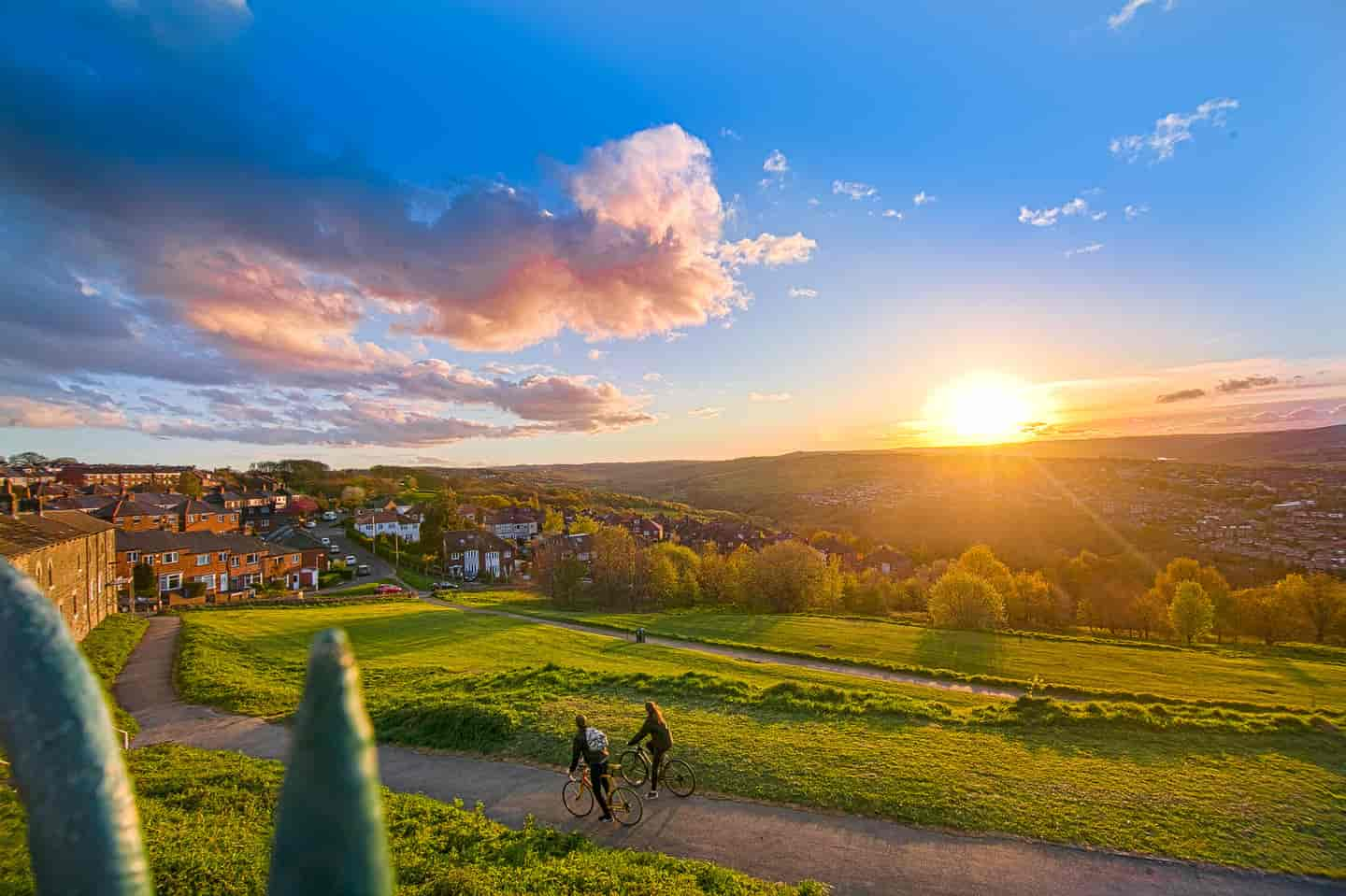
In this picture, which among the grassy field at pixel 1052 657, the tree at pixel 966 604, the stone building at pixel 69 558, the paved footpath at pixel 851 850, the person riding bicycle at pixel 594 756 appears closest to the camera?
the paved footpath at pixel 851 850

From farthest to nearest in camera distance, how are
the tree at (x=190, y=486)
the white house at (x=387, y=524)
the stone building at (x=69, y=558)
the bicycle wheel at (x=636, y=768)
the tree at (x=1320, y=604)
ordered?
the tree at (x=190, y=486) < the white house at (x=387, y=524) < the tree at (x=1320, y=604) < the stone building at (x=69, y=558) < the bicycle wheel at (x=636, y=768)

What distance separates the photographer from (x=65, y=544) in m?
31.7

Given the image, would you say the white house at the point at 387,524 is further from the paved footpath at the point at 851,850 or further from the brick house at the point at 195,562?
the paved footpath at the point at 851,850

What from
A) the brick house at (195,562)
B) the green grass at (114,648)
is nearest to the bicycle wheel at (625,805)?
the green grass at (114,648)

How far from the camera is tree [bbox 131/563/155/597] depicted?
5353 cm

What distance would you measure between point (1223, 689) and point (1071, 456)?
195 meters

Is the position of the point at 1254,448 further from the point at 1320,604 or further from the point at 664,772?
the point at 664,772

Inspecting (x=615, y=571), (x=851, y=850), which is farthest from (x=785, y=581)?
(x=851, y=850)

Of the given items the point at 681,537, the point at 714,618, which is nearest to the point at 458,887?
the point at 714,618

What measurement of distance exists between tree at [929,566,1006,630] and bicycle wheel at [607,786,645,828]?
46.5 meters

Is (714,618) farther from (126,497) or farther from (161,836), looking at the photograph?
(126,497)

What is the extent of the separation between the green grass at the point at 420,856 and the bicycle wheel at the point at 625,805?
4.12 feet

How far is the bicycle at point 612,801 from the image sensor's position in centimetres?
1196

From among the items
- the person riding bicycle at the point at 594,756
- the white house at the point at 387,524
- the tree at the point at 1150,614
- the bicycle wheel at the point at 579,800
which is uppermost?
the person riding bicycle at the point at 594,756
